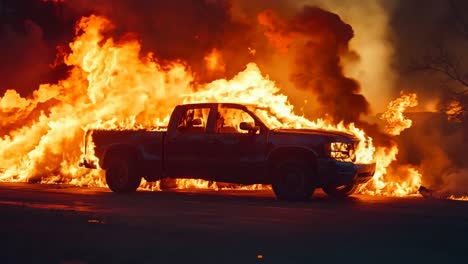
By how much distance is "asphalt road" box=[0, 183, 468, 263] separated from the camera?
33.0ft

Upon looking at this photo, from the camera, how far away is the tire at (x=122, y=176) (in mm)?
19578

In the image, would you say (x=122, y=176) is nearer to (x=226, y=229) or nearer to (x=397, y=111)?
(x=226, y=229)

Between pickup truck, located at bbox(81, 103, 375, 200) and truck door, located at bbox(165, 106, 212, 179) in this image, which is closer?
pickup truck, located at bbox(81, 103, 375, 200)

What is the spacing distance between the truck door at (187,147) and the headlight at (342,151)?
2.63 m

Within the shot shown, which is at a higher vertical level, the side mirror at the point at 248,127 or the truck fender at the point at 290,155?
the side mirror at the point at 248,127

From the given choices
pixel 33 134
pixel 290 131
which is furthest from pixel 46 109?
pixel 290 131

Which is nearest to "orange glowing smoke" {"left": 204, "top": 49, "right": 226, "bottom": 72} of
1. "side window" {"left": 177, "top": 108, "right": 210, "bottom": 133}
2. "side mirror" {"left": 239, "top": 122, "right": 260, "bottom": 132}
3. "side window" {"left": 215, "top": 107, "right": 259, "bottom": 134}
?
"side window" {"left": 177, "top": 108, "right": 210, "bottom": 133}

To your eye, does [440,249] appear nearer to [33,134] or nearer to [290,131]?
[290,131]

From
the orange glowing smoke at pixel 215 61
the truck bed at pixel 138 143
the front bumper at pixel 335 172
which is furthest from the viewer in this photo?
the orange glowing smoke at pixel 215 61

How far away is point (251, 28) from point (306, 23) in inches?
81.0

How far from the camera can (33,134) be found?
2545cm

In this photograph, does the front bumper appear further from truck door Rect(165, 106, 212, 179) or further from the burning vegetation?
the burning vegetation

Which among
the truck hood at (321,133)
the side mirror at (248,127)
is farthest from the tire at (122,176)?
the truck hood at (321,133)

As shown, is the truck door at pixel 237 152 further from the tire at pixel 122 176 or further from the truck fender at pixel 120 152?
the tire at pixel 122 176
